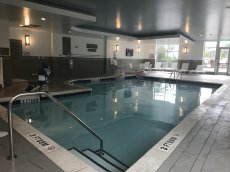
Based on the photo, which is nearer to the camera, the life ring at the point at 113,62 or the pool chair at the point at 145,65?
the life ring at the point at 113,62

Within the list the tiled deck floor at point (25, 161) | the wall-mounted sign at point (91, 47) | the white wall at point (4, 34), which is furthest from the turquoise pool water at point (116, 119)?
the wall-mounted sign at point (91, 47)

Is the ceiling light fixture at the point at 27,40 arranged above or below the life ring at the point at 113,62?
above

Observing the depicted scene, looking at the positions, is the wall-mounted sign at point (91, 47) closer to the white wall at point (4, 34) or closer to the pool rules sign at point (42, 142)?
the white wall at point (4, 34)

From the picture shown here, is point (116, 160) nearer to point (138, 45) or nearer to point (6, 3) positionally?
point (6, 3)

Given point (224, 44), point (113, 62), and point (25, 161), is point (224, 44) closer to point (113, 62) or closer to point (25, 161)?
point (113, 62)

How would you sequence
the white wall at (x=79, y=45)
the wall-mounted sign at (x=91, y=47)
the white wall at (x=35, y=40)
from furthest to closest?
the wall-mounted sign at (x=91, y=47) → the white wall at (x=79, y=45) → the white wall at (x=35, y=40)

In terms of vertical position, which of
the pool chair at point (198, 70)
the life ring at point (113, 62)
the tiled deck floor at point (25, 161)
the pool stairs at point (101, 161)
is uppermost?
the life ring at point (113, 62)

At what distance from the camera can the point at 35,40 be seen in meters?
9.16

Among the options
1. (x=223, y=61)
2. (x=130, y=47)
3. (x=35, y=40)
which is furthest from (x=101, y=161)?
(x=223, y=61)

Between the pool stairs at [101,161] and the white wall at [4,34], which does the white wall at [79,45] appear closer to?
the white wall at [4,34]

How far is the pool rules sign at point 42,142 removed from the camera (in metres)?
2.42

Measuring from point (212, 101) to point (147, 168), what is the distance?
395 cm

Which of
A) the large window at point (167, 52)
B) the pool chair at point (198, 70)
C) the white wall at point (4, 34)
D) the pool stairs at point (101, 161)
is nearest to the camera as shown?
the pool stairs at point (101, 161)

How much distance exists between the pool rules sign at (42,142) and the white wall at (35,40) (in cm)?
700
